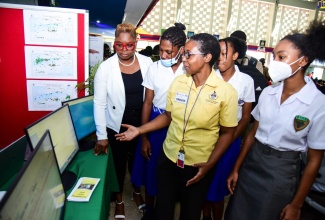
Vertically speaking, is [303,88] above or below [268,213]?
above

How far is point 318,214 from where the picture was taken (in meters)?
2.51

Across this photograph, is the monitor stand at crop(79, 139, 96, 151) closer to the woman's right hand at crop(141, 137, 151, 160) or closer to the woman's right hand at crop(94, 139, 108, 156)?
the woman's right hand at crop(94, 139, 108, 156)

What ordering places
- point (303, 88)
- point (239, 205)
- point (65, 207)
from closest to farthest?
point (65, 207), point (303, 88), point (239, 205)

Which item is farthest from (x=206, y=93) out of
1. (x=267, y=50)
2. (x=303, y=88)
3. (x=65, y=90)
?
(x=267, y=50)

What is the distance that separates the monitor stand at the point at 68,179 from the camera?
4.18 ft

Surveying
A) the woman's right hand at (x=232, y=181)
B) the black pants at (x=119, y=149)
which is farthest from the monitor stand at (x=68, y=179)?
the woman's right hand at (x=232, y=181)

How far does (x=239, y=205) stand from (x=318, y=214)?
164 centimetres

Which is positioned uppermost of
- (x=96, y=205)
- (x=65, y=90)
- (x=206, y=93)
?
(x=206, y=93)

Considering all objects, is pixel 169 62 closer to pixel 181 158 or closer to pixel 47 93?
pixel 181 158

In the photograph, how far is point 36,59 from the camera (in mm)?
2311

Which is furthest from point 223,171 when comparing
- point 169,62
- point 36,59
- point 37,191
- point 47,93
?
point 36,59

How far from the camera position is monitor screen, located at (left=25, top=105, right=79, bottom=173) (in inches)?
43.1

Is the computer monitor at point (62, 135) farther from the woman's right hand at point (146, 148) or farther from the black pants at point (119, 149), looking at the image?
the woman's right hand at point (146, 148)

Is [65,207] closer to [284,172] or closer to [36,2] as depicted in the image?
[284,172]
